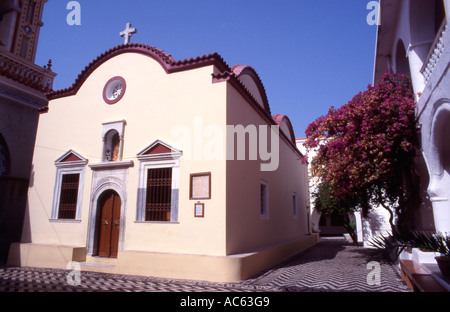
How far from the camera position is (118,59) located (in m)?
8.67

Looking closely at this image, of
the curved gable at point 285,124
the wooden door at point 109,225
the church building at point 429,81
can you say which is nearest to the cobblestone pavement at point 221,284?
the wooden door at point 109,225

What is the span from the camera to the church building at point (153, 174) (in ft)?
21.7

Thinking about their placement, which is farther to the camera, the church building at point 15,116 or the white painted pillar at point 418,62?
the church building at point 15,116

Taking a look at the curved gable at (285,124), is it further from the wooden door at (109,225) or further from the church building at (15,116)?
the church building at (15,116)

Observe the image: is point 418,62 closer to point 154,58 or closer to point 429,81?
point 429,81

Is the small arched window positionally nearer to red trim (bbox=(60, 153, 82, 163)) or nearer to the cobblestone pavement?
red trim (bbox=(60, 153, 82, 163))

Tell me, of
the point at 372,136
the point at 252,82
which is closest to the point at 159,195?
the point at 252,82

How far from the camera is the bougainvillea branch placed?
22.0 feet

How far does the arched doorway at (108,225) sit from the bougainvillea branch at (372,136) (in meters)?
5.70

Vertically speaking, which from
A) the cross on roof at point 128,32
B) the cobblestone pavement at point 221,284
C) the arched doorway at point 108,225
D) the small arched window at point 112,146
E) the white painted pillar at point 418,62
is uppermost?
the cross on roof at point 128,32

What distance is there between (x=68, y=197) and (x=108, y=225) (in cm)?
175

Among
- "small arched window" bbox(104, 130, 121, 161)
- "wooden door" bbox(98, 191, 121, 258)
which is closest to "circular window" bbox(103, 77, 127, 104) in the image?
"small arched window" bbox(104, 130, 121, 161)

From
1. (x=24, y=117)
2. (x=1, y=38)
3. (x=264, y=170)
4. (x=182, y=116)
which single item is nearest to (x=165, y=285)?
(x=182, y=116)
